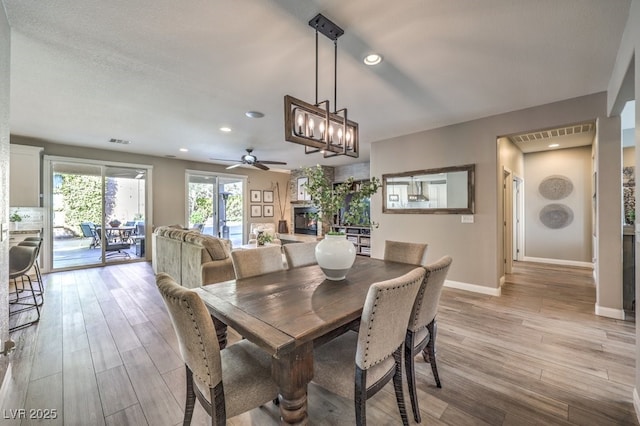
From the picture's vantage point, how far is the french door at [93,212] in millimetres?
5258

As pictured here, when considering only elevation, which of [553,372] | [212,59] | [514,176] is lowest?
[553,372]

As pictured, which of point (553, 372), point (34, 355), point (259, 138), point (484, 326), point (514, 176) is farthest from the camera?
point (514, 176)

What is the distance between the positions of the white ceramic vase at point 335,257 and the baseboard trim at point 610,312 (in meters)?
3.27

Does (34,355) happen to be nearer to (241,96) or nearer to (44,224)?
(241,96)

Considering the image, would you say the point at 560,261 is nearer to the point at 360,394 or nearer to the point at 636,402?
the point at 636,402

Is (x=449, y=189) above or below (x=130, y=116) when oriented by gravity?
below

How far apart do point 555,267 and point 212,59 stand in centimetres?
692

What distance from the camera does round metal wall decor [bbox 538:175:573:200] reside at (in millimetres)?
5535

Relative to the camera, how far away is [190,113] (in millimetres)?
3617

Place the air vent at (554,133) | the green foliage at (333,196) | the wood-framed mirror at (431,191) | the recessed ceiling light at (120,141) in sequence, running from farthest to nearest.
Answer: the recessed ceiling light at (120,141), the air vent at (554,133), the wood-framed mirror at (431,191), the green foliage at (333,196)

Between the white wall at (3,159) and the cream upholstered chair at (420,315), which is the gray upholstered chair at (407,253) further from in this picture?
the white wall at (3,159)

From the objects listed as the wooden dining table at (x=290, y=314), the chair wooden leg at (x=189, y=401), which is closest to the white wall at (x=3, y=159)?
the chair wooden leg at (x=189, y=401)

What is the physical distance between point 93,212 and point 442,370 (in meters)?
6.95

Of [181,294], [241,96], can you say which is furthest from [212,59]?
[181,294]
